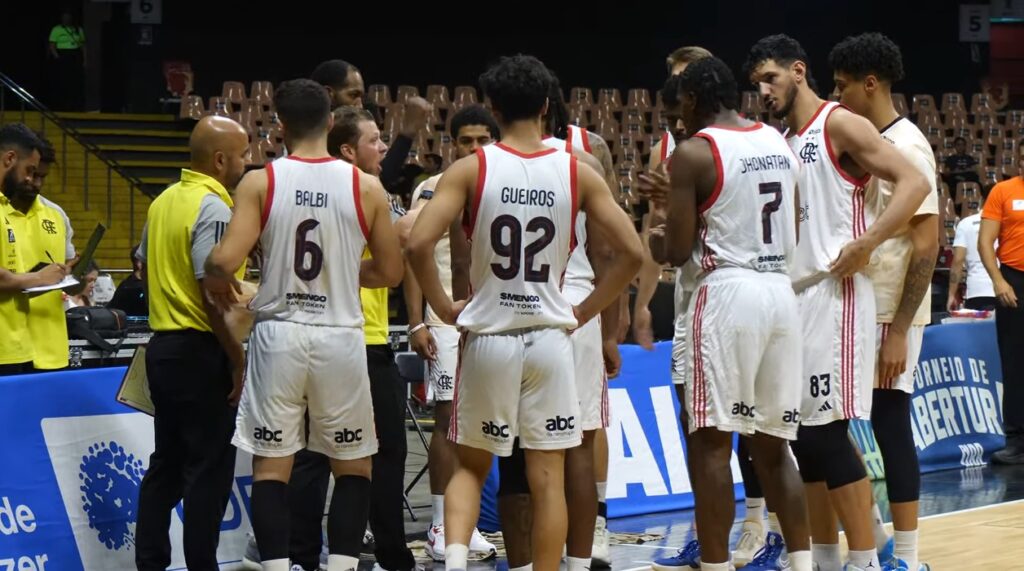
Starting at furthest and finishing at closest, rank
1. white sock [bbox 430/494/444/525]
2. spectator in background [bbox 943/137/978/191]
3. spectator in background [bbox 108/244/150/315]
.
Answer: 1. spectator in background [bbox 943/137/978/191]
2. spectator in background [bbox 108/244/150/315]
3. white sock [bbox 430/494/444/525]

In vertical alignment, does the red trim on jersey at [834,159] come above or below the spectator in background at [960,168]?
below

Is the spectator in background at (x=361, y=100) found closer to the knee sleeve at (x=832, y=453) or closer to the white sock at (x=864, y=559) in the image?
the knee sleeve at (x=832, y=453)

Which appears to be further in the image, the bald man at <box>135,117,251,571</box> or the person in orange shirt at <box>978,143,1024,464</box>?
the person in orange shirt at <box>978,143,1024,464</box>

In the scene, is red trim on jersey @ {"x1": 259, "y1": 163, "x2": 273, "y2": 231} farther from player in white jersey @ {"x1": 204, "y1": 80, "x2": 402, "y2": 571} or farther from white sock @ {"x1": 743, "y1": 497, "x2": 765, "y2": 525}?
white sock @ {"x1": 743, "y1": 497, "x2": 765, "y2": 525}

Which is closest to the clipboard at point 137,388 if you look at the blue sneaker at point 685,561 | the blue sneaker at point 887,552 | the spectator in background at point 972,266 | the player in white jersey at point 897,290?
the blue sneaker at point 685,561

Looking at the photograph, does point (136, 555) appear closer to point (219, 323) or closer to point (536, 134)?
point (219, 323)

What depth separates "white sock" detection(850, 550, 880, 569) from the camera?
5.21 m

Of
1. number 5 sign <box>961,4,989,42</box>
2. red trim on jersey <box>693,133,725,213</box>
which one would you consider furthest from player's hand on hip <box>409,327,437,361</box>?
number 5 sign <box>961,4,989,42</box>

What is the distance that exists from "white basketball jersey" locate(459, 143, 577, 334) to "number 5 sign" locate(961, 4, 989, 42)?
21659mm

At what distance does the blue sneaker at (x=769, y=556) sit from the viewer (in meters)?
6.16

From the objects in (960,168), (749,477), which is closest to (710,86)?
(749,477)

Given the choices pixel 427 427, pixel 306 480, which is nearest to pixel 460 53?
pixel 427 427

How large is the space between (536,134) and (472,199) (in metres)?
0.33

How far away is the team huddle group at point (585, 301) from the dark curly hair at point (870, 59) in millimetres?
352
